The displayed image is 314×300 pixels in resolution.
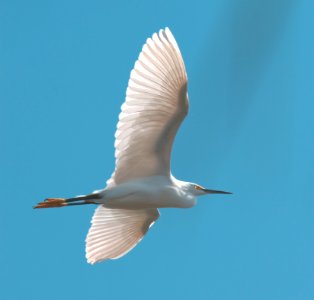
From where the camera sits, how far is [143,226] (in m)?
10.4

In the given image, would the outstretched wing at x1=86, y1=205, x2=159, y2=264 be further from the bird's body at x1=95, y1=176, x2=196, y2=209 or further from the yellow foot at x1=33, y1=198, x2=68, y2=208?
the bird's body at x1=95, y1=176, x2=196, y2=209

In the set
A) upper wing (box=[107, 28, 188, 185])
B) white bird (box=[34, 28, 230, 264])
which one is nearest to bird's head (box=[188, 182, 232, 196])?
white bird (box=[34, 28, 230, 264])

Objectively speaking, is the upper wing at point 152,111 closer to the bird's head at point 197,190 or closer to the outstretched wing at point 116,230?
the bird's head at point 197,190

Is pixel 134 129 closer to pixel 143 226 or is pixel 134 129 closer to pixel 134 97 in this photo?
pixel 134 97

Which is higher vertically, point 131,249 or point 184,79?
point 184,79

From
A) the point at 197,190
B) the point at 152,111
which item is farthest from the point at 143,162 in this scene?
the point at 197,190

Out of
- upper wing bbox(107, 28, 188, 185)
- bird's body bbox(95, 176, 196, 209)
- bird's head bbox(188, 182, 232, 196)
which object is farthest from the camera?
bird's head bbox(188, 182, 232, 196)

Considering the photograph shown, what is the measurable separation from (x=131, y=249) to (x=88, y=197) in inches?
46.4

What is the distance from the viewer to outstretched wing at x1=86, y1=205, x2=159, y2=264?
10367 mm

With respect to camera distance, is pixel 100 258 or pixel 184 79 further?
pixel 100 258

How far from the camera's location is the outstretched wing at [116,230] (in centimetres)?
1037

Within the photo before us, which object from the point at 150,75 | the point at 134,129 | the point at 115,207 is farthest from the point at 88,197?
the point at 150,75

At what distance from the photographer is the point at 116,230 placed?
34.2 ft

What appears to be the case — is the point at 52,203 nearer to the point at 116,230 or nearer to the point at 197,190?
the point at 116,230
